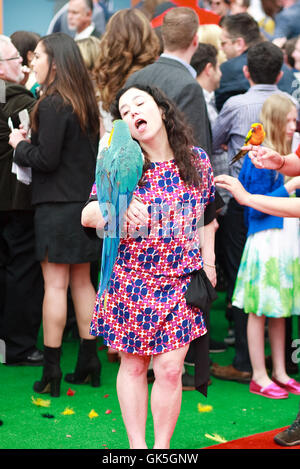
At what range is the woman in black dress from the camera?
385 centimetres

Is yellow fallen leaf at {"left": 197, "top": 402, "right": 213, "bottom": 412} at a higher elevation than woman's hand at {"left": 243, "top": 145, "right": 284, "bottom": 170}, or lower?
lower

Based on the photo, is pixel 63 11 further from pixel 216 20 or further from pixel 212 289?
pixel 212 289

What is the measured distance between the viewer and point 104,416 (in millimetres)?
3713

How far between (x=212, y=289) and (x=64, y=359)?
1.99 m

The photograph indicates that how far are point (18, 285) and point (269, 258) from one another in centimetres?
160

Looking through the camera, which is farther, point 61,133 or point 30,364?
point 30,364

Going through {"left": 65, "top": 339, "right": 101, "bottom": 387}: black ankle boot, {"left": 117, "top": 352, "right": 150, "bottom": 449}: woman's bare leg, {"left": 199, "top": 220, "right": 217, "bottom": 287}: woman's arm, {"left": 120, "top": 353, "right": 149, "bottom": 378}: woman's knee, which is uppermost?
{"left": 199, "top": 220, "right": 217, "bottom": 287}: woman's arm

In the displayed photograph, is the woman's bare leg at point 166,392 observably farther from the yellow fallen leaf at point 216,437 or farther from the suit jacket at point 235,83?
the suit jacket at point 235,83

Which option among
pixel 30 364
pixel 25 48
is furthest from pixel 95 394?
pixel 25 48

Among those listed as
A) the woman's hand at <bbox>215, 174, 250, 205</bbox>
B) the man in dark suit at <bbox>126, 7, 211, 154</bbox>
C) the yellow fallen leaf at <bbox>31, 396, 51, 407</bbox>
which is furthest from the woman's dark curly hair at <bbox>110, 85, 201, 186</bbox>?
the yellow fallen leaf at <bbox>31, 396, 51, 407</bbox>

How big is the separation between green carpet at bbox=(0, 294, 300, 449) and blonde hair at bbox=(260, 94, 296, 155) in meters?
1.42

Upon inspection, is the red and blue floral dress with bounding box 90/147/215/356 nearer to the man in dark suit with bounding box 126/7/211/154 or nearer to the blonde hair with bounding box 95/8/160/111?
the man in dark suit with bounding box 126/7/211/154

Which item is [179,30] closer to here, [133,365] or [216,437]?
[133,365]

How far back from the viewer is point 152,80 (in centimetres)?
408
